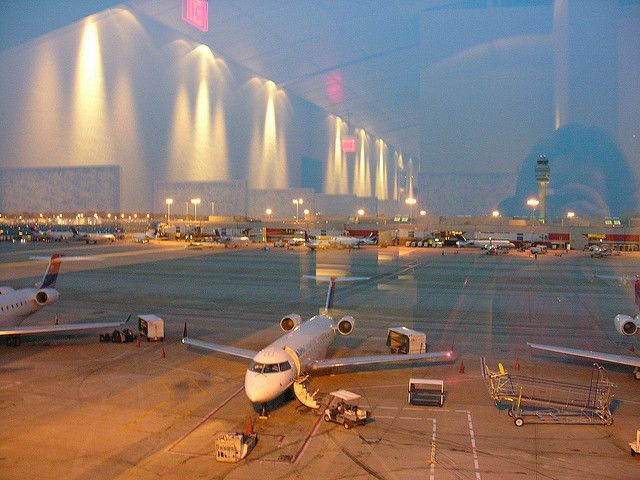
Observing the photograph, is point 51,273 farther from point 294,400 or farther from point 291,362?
point 291,362

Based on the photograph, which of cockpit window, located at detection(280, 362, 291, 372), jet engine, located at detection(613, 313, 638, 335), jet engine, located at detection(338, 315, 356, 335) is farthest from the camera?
jet engine, located at detection(338, 315, 356, 335)

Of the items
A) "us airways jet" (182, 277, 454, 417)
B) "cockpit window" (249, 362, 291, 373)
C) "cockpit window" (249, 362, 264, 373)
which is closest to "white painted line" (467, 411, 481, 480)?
"us airways jet" (182, 277, 454, 417)

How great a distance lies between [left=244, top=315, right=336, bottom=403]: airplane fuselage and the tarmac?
70cm

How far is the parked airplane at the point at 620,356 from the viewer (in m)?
15.9

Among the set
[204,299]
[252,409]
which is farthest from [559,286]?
[252,409]

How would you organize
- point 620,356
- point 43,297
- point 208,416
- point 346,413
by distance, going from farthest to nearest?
point 43,297, point 620,356, point 208,416, point 346,413

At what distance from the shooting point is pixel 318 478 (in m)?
10.4

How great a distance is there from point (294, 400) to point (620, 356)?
9.10 meters

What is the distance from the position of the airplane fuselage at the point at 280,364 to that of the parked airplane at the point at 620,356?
254 inches

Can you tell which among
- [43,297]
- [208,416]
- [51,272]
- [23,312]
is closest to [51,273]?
[51,272]

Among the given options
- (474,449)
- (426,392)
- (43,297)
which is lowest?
(474,449)

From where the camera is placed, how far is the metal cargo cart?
43.7ft

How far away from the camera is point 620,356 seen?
16.2 m

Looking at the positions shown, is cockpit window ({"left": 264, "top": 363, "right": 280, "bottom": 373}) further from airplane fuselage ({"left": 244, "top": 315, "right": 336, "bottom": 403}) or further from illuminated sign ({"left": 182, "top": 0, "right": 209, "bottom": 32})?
illuminated sign ({"left": 182, "top": 0, "right": 209, "bottom": 32})
